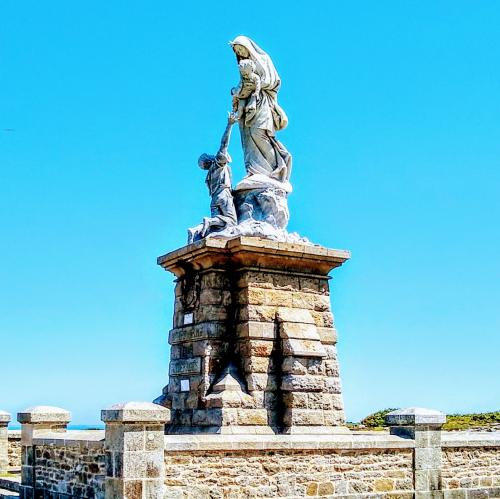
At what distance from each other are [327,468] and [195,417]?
2.19 m

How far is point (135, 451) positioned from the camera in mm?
10562

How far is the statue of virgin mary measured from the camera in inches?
589

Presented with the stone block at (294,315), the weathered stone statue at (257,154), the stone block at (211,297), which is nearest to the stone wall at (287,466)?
the stone block at (294,315)

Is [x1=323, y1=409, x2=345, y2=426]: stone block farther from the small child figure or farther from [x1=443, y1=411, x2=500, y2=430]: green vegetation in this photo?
[x1=443, y1=411, x2=500, y2=430]: green vegetation

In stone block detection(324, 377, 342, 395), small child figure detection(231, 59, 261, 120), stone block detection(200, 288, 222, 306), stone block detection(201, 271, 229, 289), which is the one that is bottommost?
stone block detection(324, 377, 342, 395)

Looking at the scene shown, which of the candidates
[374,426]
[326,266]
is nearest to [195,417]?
[326,266]

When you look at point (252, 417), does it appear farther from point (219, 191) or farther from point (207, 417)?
point (219, 191)

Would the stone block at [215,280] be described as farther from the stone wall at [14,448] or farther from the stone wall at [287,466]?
the stone wall at [14,448]

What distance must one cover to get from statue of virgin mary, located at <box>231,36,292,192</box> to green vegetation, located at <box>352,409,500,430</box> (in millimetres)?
8616

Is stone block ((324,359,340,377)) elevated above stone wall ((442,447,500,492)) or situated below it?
above

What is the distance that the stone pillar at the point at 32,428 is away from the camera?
13.2 metres

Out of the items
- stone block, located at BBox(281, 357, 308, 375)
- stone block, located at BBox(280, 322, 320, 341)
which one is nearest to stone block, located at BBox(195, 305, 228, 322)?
stone block, located at BBox(280, 322, 320, 341)

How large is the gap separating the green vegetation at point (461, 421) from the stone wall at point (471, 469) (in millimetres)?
6640

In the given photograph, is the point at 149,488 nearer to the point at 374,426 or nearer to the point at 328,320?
the point at 328,320
